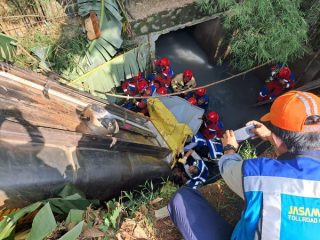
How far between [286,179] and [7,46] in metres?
5.18

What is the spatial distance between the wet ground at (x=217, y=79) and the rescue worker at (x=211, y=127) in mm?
908

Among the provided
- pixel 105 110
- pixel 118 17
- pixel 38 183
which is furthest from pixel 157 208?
pixel 118 17

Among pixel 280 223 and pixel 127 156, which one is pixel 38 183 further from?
pixel 280 223

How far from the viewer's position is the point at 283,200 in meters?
2.18

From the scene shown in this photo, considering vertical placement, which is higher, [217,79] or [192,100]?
[217,79]

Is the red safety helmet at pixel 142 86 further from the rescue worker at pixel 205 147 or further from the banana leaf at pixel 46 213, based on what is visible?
the banana leaf at pixel 46 213

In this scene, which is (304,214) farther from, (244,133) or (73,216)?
(73,216)

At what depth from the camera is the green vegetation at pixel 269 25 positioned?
6.26 meters

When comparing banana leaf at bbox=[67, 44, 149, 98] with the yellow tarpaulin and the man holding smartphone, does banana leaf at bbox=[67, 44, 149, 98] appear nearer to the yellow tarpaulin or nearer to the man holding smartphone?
the yellow tarpaulin

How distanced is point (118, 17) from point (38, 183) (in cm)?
410

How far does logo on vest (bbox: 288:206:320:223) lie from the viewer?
214 centimetres

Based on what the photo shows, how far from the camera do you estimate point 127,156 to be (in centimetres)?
461

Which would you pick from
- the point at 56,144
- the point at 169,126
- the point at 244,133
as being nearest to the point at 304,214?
the point at 244,133

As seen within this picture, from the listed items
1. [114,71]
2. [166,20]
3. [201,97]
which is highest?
[166,20]
